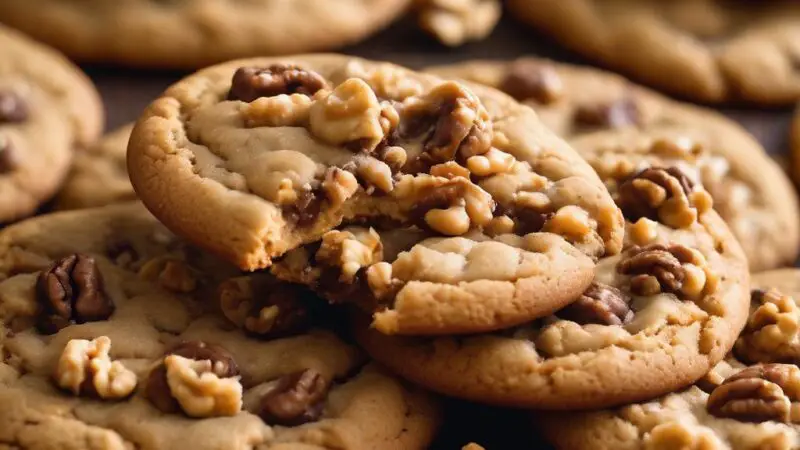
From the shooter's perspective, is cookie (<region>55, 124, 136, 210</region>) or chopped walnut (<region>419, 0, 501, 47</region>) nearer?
cookie (<region>55, 124, 136, 210</region>)

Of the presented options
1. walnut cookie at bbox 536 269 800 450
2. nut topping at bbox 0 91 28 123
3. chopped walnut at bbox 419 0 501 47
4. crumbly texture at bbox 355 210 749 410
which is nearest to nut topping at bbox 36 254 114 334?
crumbly texture at bbox 355 210 749 410

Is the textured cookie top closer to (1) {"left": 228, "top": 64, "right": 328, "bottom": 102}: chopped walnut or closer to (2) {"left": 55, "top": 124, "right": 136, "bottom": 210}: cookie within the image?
(1) {"left": 228, "top": 64, "right": 328, "bottom": 102}: chopped walnut

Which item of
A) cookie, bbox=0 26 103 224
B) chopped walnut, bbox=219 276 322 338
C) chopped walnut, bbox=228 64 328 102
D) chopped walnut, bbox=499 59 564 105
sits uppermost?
chopped walnut, bbox=228 64 328 102

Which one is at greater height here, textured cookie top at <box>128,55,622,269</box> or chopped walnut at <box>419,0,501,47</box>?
textured cookie top at <box>128,55,622,269</box>

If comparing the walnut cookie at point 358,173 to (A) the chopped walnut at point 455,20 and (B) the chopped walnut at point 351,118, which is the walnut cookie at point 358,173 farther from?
(A) the chopped walnut at point 455,20

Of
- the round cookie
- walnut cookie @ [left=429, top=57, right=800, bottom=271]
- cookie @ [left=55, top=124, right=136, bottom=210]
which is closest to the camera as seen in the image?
cookie @ [left=55, top=124, right=136, bottom=210]

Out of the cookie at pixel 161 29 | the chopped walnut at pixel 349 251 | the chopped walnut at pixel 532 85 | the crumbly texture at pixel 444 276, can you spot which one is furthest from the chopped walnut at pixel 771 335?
the cookie at pixel 161 29
